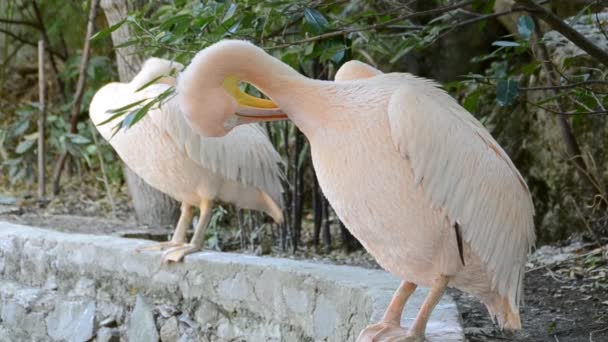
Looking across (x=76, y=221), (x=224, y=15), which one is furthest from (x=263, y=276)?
(x=76, y=221)

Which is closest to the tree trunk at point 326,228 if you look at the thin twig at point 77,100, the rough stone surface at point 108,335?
the rough stone surface at point 108,335

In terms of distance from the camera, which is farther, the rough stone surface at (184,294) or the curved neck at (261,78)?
the rough stone surface at (184,294)

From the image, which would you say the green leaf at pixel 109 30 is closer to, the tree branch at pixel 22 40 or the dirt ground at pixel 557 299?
the dirt ground at pixel 557 299

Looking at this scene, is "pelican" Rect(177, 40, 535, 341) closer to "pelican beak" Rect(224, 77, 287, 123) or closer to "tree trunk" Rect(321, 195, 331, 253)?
"pelican beak" Rect(224, 77, 287, 123)

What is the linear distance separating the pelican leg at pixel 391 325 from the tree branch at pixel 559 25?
97cm

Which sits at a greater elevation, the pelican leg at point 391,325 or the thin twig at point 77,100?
the thin twig at point 77,100

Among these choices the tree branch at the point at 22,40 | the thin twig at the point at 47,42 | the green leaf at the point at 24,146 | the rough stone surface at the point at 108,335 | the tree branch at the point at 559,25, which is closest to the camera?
the tree branch at the point at 559,25

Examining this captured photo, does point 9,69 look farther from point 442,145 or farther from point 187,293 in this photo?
point 442,145

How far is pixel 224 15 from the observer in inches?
136

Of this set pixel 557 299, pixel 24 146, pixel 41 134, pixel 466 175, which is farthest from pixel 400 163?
pixel 24 146

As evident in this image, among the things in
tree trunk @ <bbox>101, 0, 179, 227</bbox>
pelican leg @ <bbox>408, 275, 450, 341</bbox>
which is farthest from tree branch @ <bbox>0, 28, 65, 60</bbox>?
pelican leg @ <bbox>408, 275, 450, 341</bbox>

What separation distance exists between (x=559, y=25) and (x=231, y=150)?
7.34 feet

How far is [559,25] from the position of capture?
3.18 metres

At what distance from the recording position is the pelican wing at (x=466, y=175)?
111 inches
